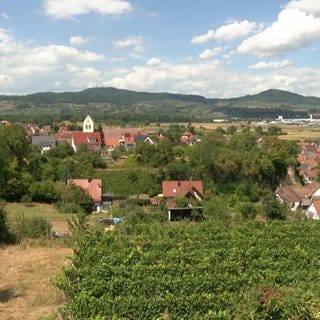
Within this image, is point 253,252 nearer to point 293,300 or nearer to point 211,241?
point 211,241

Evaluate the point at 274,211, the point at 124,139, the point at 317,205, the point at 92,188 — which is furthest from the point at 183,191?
the point at 124,139

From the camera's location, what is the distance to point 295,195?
174ft

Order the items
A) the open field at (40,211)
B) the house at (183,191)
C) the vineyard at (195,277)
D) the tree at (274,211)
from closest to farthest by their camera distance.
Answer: the vineyard at (195,277)
the open field at (40,211)
the tree at (274,211)
the house at (183,191)

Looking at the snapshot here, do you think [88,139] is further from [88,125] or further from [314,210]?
[314,210]

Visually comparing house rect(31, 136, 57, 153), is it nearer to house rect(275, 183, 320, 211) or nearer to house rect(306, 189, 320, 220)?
house rect(275, 183, 320, 211)

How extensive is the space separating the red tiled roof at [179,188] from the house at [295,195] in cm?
977

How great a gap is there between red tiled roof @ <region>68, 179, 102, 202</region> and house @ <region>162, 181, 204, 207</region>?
22.2 ft

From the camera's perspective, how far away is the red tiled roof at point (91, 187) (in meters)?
49.6

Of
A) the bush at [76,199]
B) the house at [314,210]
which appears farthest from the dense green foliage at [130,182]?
the house at [314,210]

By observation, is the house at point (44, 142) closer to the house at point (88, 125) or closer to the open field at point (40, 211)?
the house at point (88, 125)

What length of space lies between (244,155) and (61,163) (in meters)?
22.0

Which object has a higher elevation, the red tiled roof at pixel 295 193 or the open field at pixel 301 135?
the open field at pixel 301 135

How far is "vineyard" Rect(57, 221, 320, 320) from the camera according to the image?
31.8 feet

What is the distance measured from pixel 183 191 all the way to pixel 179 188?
706mm
